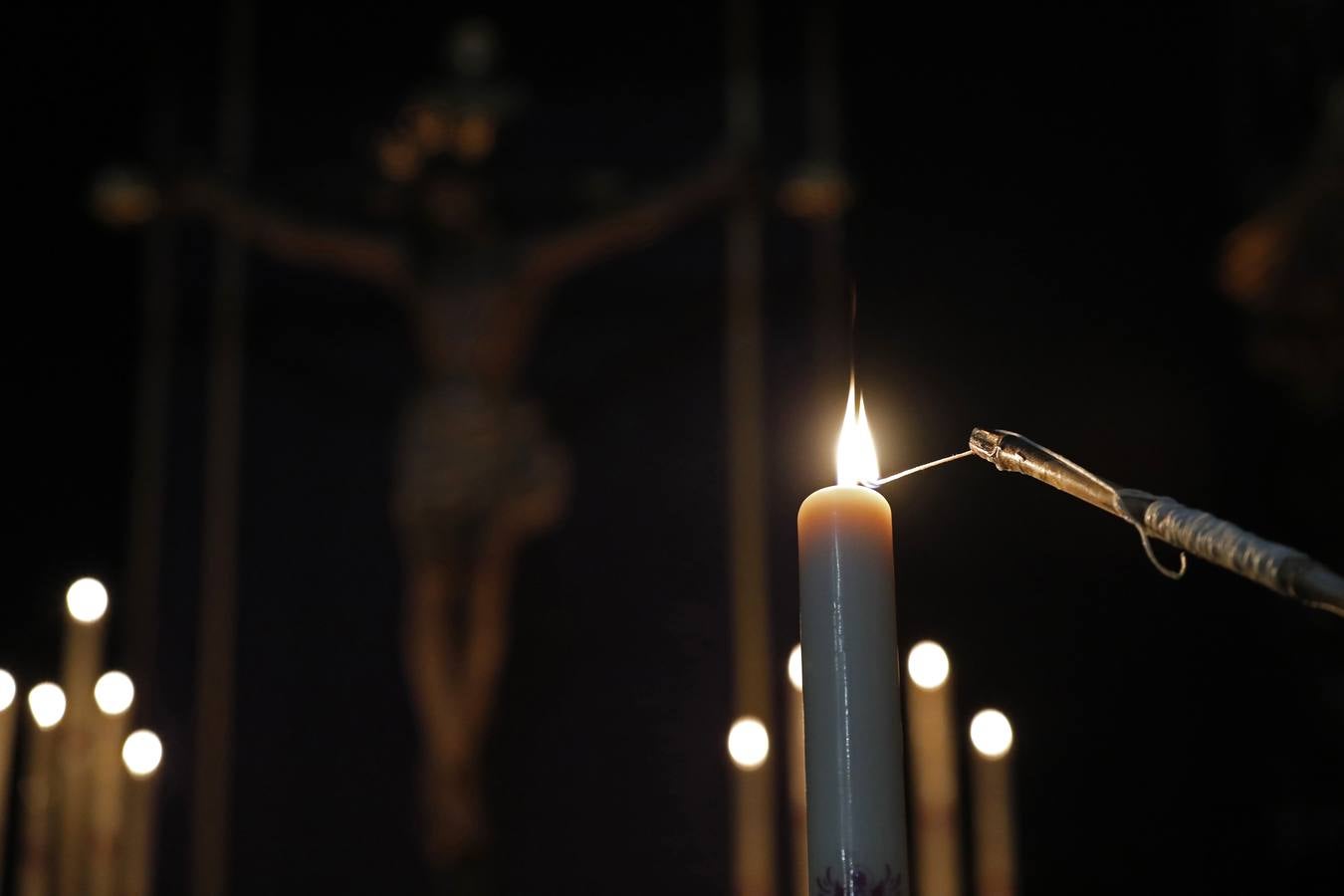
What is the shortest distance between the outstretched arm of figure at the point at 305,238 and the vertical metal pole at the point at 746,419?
52 cm

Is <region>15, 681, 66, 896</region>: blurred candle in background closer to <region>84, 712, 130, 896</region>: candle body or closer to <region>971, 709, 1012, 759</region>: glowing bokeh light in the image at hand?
<region>84, 712, 130, 896</region>: candle body

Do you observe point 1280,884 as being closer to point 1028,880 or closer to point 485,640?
point 1028,880

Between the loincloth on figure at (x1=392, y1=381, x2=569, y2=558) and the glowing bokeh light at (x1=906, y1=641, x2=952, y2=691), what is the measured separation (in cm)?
112

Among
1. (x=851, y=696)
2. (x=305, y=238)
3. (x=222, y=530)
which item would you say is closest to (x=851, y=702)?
(x=851, y=696)

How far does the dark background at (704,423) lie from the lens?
199cm

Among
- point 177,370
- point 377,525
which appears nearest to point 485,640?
point 377,525

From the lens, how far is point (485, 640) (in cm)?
212

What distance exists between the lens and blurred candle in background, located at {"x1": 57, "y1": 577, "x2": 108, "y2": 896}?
95cm

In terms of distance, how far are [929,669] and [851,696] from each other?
24.4 inches

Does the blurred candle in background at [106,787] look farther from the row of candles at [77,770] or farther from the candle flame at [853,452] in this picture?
the candle flame at [853,452]

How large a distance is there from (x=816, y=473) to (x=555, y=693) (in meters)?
0.52

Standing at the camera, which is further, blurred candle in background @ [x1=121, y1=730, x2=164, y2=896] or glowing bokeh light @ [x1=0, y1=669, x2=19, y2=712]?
blurred candle in background @ [x1=121, y1=730, x2=164, y2=896]

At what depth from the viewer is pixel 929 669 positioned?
3.28 feet

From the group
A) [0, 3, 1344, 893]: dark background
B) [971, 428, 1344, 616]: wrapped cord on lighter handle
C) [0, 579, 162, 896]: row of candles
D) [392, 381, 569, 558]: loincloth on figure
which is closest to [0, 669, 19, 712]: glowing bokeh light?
[0, 579, 162, 896]: row of candles
